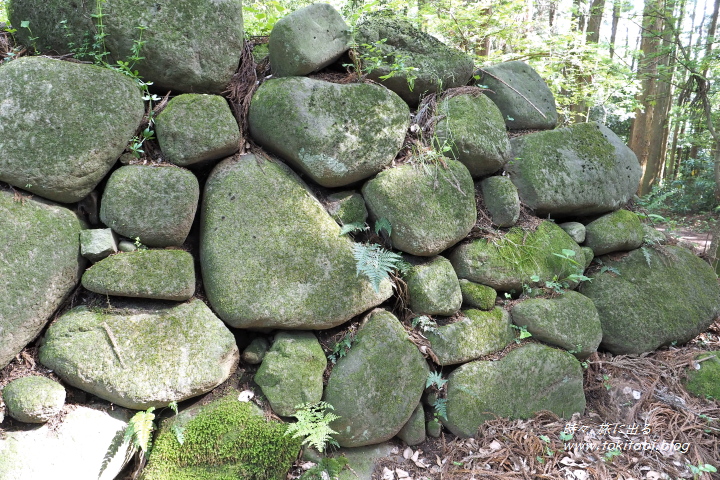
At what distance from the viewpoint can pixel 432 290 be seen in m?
3.74

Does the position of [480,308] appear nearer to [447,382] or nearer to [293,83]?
[447,382]

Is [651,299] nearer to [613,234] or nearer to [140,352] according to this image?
[613,234]

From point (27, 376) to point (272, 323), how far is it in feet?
5.42

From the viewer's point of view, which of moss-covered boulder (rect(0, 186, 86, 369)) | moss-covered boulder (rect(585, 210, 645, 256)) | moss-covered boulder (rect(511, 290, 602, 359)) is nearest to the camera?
moss-covered boulder (rect(0, 186, 86, 369))

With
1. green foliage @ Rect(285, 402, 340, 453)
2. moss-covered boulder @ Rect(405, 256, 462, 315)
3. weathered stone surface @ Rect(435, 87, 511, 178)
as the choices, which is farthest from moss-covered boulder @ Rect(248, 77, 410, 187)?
green foliage @ Rect(285, 402, 340, 453)

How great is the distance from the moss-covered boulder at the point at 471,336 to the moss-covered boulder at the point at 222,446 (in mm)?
1455

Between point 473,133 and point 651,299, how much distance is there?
278 centimetres

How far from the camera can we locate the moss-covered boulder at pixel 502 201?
14.1 ft

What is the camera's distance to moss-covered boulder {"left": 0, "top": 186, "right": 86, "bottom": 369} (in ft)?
8.93

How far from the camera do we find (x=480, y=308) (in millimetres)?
3961

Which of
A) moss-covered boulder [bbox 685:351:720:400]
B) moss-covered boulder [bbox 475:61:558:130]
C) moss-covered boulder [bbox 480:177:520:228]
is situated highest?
moss-covered boulder [bbox 475:61:558:130]

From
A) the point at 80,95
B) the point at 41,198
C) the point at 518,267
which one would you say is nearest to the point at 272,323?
the point at 41,198

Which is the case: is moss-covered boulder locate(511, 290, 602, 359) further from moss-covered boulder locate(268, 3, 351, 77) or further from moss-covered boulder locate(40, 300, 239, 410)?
moss-covered boulder locate(268, 3, 351, 77)

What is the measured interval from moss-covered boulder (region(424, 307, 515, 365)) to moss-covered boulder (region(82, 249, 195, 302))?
2.15 meters
